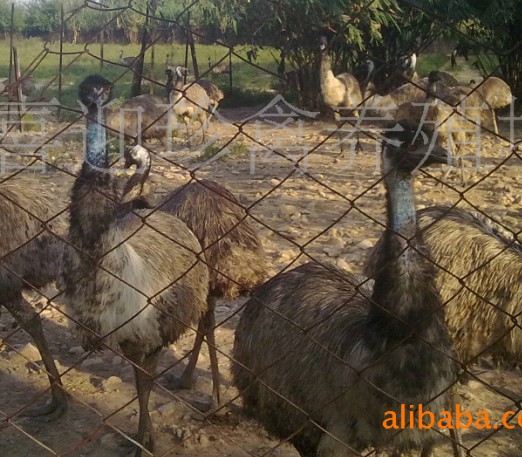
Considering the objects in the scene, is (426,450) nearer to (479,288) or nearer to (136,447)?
(479,288)

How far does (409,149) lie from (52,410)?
2424 millimetres

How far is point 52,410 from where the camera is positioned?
12.5ft

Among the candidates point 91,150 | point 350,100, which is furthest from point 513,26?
point 91,150

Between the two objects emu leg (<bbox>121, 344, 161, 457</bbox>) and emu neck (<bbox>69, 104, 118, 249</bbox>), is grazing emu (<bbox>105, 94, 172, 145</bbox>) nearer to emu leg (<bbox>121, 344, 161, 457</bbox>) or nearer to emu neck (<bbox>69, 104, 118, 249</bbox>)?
emu leg (<bbox>121, 344, 161, 457</bbox>)

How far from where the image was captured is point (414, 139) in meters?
2.40

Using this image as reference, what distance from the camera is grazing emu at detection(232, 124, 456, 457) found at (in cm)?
228

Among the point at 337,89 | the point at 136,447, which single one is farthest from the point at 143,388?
the point at 337,89

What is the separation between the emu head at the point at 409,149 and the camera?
2297 millimetres

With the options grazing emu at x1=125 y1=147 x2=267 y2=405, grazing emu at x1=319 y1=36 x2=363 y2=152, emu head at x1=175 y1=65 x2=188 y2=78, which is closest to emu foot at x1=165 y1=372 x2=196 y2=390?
grazing emu at x1=125 y1=147 x2=267 y2=405

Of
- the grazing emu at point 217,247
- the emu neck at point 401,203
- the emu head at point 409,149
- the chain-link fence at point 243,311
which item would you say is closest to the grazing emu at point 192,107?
the chain-link fence at point 243,311

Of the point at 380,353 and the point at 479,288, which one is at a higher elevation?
the point at 380,353

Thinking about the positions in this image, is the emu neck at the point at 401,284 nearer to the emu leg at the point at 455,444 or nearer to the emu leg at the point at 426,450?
the emu leg at the point at 426,450

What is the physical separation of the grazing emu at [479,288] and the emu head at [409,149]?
93cm

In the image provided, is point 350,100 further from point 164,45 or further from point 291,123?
point 164,45
